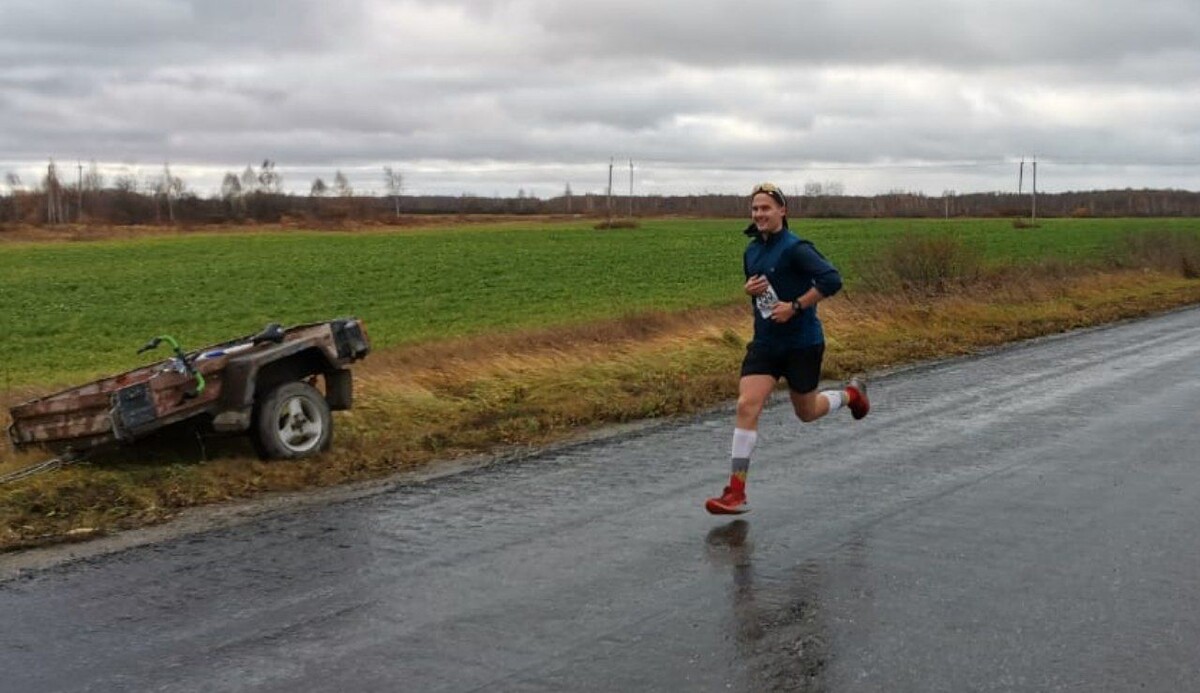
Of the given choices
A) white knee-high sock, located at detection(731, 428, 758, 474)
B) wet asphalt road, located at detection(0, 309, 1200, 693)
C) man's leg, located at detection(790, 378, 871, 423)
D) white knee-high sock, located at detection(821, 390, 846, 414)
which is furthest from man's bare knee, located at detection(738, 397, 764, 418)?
white knee-high sock, located at detection(821, 390, 846, 414)

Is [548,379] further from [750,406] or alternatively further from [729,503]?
[729,503]

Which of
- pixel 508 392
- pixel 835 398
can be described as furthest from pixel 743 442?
pixel 508 392

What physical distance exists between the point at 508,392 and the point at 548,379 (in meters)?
0.75

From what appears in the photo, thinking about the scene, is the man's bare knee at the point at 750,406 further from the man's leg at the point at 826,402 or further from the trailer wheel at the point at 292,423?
the trailer wheel at the point at 292,423

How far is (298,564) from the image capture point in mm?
5664

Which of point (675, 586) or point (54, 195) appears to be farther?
point (54, 195)

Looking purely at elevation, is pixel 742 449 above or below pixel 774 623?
above

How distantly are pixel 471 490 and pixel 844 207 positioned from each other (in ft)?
453

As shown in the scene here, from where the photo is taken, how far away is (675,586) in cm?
525

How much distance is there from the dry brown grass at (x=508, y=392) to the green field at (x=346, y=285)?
439 centimetres

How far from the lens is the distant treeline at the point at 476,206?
110 metres

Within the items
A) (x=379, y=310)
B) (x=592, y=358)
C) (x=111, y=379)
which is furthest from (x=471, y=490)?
(x=379, y=310)

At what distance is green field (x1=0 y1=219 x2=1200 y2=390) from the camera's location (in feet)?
71.7

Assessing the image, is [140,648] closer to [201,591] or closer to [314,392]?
[201,591]
